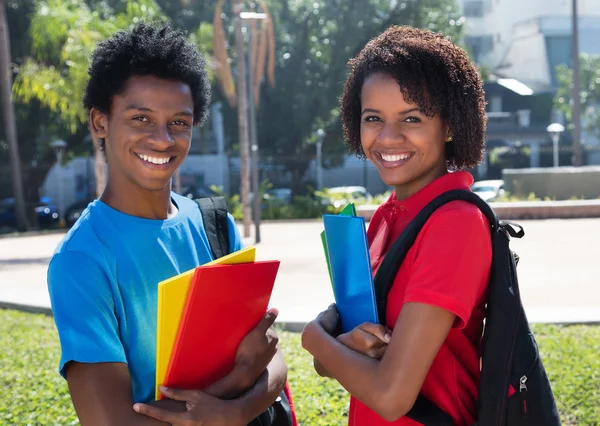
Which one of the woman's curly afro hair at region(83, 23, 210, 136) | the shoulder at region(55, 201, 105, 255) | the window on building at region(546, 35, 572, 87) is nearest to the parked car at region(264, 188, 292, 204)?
the window on building at region(546, 35, 572, 87)

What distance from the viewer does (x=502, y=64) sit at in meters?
49.8

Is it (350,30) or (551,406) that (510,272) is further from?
(350,30)

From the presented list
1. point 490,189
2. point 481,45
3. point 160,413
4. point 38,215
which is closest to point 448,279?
point 160,413

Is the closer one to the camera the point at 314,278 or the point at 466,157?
the point at 466,157

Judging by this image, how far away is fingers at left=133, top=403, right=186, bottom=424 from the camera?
5.34 feet

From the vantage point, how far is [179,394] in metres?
1.66

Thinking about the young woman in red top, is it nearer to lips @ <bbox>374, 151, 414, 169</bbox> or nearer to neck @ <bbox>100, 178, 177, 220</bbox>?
lips @ <bbox>374, 151, 414, 169</bbox>

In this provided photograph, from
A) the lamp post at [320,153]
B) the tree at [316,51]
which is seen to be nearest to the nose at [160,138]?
the tree at [316,51]

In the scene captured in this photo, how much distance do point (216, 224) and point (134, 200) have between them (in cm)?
28

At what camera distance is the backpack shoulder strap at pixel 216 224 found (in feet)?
6.94

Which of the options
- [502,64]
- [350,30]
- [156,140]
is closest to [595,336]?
[156,140]

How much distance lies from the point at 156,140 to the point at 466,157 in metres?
0.86

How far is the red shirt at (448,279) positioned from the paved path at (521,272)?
4.57m

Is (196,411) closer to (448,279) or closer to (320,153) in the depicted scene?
(448,279)
